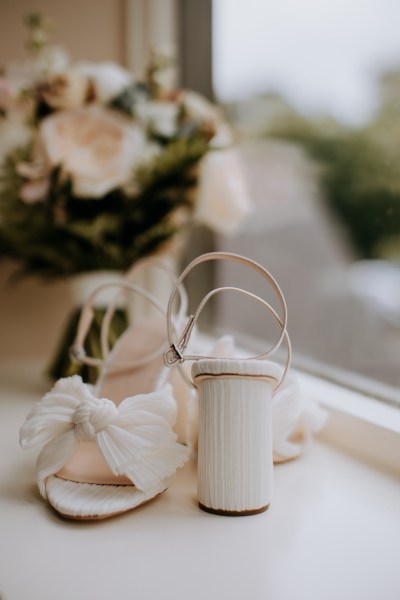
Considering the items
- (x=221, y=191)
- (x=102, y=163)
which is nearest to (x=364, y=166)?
(x=221, y=191)

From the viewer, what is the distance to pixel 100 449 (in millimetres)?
568

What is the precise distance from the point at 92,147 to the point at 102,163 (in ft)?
0.12

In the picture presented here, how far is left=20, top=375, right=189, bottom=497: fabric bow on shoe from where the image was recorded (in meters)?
0.56

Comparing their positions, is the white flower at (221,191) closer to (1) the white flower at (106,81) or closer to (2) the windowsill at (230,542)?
(1) the white flower at (106,81)

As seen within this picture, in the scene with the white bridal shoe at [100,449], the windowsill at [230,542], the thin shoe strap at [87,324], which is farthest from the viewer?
the thin shoe strap at [87,324]

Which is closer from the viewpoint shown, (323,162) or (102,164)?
(102,164)

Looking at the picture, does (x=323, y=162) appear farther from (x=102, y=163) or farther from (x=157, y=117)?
(x=102, y=163)

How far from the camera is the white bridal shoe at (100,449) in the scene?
0.56 meters

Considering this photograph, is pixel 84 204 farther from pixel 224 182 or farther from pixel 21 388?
pixel 21 388

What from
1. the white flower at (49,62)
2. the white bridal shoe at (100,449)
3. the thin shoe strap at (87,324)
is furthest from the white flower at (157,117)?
the white bridal shoe at (100,449)

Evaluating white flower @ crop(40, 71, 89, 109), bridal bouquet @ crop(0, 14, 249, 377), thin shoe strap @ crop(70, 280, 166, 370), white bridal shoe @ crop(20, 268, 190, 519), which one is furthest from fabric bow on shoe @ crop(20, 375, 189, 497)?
white flower @ crop(40, 71, 89, 109)

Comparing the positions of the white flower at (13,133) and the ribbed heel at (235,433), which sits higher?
the white flower at (13,133)

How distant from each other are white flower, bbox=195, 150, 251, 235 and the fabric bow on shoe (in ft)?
1.48

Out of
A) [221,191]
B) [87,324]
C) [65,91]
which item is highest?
[65,91]
